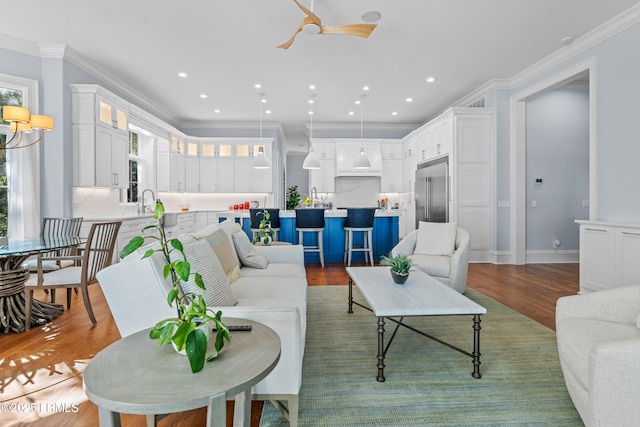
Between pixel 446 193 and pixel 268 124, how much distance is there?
14.8ft

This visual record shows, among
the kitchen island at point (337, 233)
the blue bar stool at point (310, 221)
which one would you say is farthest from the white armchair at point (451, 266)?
the kitchen island at point (337, 233)

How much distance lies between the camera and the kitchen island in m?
5.55

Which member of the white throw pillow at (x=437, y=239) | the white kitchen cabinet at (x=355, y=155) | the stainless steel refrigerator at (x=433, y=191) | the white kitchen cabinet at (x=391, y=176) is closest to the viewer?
the white throw pillow at (x=437, y=239)

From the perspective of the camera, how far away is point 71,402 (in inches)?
68.9

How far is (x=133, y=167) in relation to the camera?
6.36 metres

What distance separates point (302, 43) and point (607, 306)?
3848 mm

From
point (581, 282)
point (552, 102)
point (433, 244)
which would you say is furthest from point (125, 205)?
point (552, 102)

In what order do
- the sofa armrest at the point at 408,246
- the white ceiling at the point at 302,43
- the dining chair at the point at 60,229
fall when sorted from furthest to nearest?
the sofa armrest at the point at 408,246 → the dining chair at the point at 60,229 → the white ceiling at the point at 302,43

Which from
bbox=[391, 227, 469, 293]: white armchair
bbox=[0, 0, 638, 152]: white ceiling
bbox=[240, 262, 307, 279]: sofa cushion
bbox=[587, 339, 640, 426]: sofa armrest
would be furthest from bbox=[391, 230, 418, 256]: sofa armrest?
bbox=[587, 339, 640, 426]: sofa armrest

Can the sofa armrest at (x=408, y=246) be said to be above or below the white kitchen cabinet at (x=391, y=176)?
below

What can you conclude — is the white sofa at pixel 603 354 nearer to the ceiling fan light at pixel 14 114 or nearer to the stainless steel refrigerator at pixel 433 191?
the stainless steel refrigerator at pixel 433 191

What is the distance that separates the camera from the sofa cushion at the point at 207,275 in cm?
163

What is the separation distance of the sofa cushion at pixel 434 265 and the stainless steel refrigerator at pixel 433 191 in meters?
2.43

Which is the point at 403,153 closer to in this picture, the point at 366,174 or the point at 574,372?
the point at 366,174
